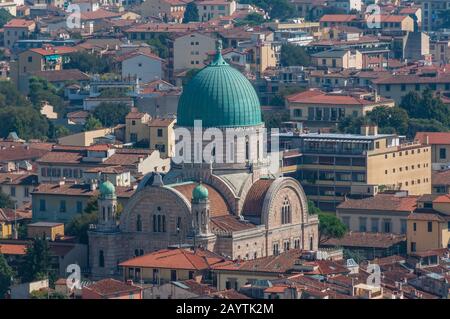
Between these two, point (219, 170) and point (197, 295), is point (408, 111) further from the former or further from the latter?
point (197, 295)

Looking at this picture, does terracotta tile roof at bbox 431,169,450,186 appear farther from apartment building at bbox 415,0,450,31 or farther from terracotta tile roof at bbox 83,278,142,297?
apartment building at bbox 415,0,450,31

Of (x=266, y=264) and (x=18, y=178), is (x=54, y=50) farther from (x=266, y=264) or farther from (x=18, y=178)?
(x=266, y=264)

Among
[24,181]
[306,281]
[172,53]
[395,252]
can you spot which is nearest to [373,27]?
[172,53]

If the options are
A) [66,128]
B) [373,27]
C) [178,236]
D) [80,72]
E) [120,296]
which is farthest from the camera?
[373,27]

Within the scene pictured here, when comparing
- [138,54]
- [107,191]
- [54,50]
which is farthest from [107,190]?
[54,50]

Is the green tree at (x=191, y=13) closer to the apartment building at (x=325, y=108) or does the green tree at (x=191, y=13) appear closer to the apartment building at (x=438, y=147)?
the apartment building at (x=325, y=108)

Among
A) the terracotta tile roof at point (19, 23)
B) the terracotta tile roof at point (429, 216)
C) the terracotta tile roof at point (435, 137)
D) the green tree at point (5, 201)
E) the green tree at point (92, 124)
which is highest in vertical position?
the terracotta tile roof at point (19, 23)

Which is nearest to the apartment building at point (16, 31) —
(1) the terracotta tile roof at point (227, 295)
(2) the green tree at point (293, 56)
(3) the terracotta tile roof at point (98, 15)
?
(3) the terracotta tile roof at point (98, 15)
